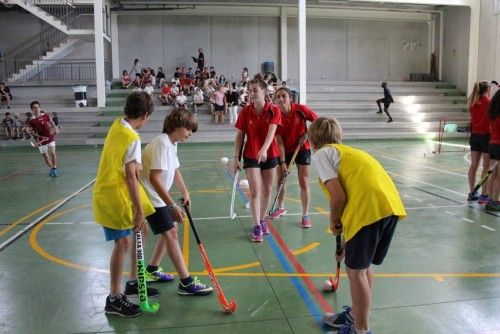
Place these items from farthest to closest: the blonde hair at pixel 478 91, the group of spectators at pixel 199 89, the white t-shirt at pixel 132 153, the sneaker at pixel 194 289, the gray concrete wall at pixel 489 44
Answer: the gray concrete wall at pixel 489 44 < the group of spectators at pixel 199 89 < the blonde hair at pixel 478 91 < the sneaker at pixel 194 289 < the white t-shirt at pixel 132 153

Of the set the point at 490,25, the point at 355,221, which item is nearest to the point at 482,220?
the point at 355,221

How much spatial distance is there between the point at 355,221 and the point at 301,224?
376cm

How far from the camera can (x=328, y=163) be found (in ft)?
Result: 10.5

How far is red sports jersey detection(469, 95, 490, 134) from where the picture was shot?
761cm

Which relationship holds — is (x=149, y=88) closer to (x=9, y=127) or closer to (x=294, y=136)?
(x=9, y=127)

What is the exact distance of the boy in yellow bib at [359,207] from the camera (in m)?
3.12

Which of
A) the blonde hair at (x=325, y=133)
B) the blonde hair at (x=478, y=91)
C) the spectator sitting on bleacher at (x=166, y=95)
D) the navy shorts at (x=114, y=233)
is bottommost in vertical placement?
the navy shorts at (x=114, y=233)

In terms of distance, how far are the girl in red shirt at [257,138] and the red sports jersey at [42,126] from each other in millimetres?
7444

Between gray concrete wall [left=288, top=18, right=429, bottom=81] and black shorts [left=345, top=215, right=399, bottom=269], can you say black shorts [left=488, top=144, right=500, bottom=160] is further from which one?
gray concrete wall [left=288, top=18, right=429, bottom=81]

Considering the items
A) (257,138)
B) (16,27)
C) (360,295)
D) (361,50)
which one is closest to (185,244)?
(257,138)

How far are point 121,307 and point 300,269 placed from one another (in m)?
1.95

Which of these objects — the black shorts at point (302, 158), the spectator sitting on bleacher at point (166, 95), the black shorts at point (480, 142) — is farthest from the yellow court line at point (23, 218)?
the spectator sitting on bleacher at point (166, 95)

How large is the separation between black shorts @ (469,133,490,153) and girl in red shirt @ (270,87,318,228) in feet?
10.1

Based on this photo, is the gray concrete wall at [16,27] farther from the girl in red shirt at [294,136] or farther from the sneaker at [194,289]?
the sneaker at [194,289]
